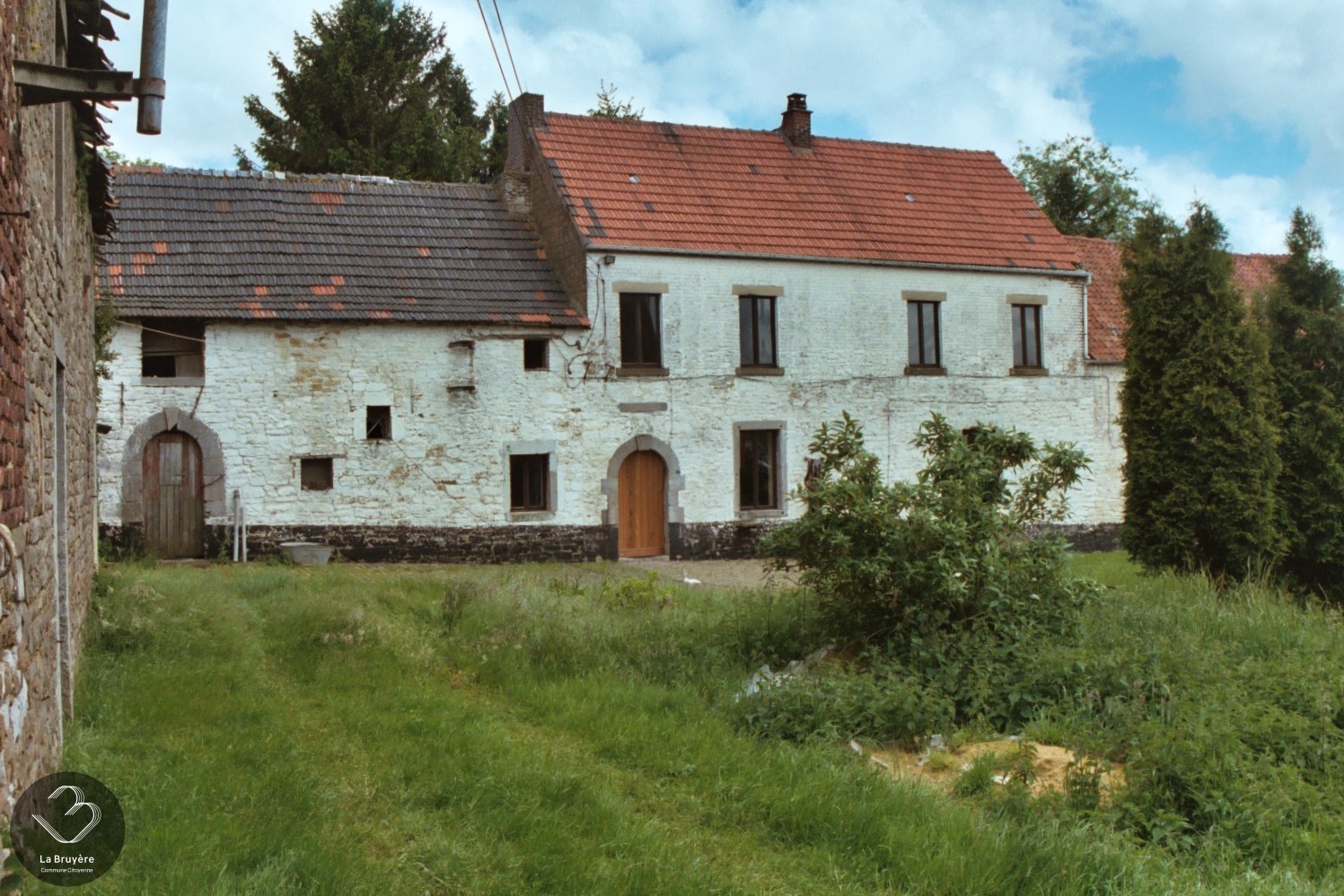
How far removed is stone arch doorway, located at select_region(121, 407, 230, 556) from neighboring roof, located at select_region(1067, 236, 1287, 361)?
16.5 m

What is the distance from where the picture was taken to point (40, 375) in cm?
614

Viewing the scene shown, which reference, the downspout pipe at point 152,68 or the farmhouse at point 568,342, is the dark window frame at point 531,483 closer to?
the farmhouse at point 568,342

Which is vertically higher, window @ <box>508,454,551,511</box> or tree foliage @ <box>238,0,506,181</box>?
tree foliage @ <box>238,0,506,181</box>

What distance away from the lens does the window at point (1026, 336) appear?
23047mm

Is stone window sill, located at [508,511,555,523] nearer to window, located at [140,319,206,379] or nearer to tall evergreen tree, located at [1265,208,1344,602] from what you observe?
window, located at [140,319,206,379]

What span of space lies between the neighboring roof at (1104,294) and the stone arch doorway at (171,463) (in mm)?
16467

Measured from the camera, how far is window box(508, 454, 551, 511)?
19391 mm

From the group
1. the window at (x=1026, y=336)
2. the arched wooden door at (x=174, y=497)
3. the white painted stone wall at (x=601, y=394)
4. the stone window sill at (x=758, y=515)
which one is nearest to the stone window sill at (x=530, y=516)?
the white painted stone wall at (x=601, y=394)

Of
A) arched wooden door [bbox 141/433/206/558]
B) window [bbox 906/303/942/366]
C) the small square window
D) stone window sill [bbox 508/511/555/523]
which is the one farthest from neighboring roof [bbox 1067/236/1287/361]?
arched wooden door [bbox 141/433/206/558]

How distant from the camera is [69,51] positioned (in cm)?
796

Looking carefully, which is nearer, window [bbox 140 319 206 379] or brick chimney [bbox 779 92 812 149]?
window [bbox 140 319 206 379]

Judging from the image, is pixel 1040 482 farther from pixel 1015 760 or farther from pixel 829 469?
pixel 1015 760

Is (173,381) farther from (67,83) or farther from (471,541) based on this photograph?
(67,83)

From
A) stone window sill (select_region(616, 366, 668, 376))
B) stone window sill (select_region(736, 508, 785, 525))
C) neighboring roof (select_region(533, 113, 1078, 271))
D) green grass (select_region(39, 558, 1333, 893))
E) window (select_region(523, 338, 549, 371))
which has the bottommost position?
green grass (select_region(39, 558, 1333, 893))
